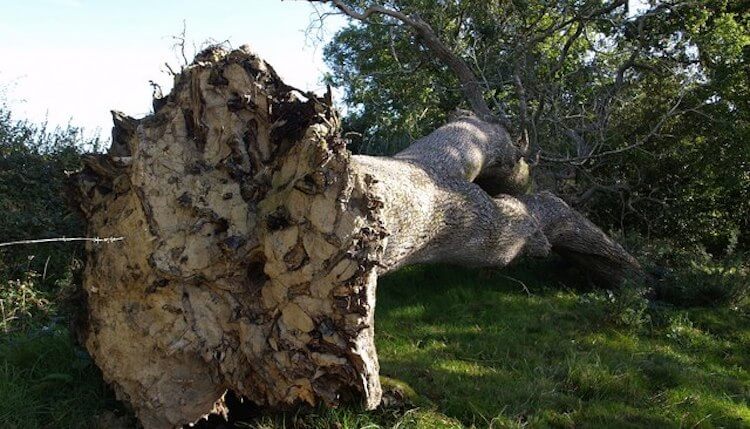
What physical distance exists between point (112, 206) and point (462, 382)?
2.51 m

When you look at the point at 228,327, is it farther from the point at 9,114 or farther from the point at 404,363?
the point at 9,114

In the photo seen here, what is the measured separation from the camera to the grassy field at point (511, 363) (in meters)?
3.59

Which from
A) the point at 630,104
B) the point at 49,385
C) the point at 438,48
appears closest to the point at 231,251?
the point at 49,385

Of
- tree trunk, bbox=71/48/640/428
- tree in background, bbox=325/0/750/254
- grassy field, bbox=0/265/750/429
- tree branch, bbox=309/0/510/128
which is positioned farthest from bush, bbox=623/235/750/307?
tree trunk, bbox=71/48/640/428

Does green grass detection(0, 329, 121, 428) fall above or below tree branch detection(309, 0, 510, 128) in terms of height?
below

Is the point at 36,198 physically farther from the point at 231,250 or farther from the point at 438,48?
the point at 438,48

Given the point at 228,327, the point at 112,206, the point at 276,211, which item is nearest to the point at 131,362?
the point at 228,327

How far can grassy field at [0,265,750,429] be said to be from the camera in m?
3.59

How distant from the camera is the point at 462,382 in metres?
4.27

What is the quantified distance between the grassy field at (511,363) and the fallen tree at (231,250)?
296mm

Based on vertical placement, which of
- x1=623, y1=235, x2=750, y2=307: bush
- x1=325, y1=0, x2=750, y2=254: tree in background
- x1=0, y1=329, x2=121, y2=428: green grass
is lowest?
x1=0, y1=329, x2=121, y2=428: green grass

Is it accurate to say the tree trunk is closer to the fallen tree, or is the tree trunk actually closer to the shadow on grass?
the fallen tree

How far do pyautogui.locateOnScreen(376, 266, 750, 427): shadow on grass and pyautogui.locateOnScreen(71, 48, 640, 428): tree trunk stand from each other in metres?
1.08

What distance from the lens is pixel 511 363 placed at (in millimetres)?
4727
